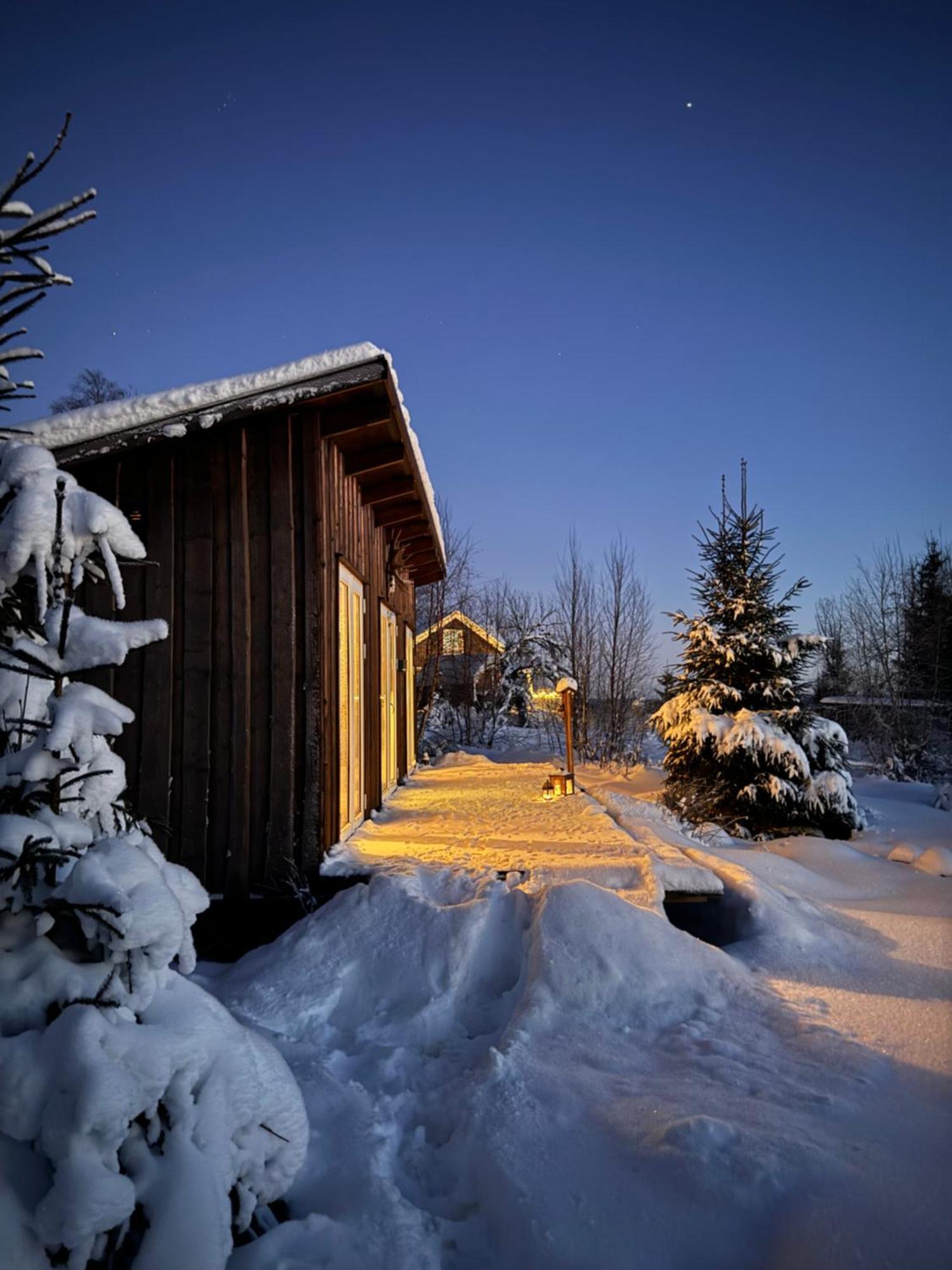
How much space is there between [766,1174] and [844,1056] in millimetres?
916

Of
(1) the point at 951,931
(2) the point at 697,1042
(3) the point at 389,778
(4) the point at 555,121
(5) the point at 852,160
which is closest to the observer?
(2) the point at 697,1042

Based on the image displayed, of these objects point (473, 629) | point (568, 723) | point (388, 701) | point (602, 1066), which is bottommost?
point (602, 1066)

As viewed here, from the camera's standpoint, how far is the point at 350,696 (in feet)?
18.9

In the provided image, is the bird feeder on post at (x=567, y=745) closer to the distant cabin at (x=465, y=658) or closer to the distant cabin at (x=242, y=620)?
the distant cabin at (x=242, y=620)

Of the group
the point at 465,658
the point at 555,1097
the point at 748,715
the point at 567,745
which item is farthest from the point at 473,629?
the point at 555,1097

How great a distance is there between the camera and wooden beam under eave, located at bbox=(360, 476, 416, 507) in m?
6.61

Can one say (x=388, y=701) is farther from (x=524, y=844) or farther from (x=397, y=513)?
(x=524, y=844)

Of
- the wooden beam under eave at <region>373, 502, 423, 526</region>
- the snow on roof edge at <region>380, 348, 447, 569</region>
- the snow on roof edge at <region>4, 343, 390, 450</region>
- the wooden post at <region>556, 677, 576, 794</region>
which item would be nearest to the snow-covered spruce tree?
the wooden post at <region>556, 677, 576, 794</region>

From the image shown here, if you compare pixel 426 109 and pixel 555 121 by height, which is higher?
pixel 426 109

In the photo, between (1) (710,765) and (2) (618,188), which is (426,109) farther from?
(1) (710,765)

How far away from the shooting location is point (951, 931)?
3.85 metres

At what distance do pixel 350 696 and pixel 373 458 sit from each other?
2.10 meters

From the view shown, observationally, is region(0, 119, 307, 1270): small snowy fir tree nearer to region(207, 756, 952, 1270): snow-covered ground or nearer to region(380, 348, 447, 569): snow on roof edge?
region(207, 756, 952, 1270): snow-covered ground

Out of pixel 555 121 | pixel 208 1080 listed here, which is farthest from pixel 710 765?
pixel 555 121
